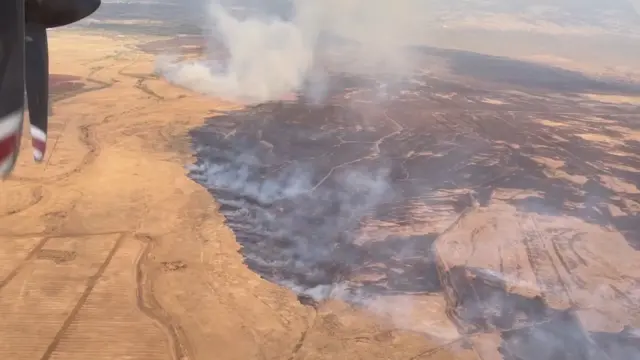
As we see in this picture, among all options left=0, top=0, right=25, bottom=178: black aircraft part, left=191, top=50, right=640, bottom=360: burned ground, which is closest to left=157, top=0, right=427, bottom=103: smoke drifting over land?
left=191, top=50, right=640, bottom=360: burned ground

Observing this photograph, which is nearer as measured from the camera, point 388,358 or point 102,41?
point 388,358

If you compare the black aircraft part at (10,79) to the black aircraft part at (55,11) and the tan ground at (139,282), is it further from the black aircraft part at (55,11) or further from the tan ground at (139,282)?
the tan ground at (139,282)

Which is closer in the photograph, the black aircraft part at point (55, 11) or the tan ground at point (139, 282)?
the black aircraft part at point (55, 11)

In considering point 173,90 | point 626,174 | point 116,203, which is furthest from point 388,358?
point 173,90

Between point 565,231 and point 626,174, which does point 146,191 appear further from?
point 626,174

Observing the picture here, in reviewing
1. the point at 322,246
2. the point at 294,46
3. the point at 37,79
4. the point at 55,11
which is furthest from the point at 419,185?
the point at 294,46

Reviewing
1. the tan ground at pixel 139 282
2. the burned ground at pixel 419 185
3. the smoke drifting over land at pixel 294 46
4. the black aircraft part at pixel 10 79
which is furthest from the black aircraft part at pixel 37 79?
the smoke drifting over land at pixel 294 46
